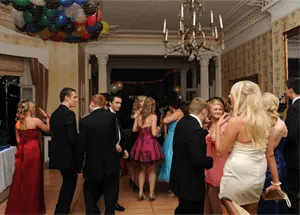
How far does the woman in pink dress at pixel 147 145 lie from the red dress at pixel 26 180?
1396mm

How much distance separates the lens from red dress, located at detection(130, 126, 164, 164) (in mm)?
4688

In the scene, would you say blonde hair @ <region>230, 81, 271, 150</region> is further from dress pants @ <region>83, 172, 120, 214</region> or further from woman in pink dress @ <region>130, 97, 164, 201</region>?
woman in pink dress @ <region>130, 97, 164, 201</region>

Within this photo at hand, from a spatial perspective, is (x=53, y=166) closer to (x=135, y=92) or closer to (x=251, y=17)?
(x=251, y=17)

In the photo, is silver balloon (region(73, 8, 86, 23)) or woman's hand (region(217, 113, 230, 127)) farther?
silver balloon (region(73, 8, 86, 23))

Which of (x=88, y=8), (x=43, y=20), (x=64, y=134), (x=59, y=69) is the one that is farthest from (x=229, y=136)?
(x=59, y=69)

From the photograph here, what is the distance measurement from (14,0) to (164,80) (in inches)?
534

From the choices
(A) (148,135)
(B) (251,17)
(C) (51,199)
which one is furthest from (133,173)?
(B) (251,17)

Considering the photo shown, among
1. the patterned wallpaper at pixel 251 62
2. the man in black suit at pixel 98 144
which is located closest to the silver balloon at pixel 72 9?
the man in black suit at pixel 98 144

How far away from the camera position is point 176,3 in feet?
22.5

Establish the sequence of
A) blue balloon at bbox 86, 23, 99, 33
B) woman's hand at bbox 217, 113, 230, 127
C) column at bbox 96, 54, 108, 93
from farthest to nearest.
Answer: column at bbox 96, 54, 108, 93, blue balloon at bbox 86, 23, 99, 33, woman's hand at bbox 217, 113, 230, 127

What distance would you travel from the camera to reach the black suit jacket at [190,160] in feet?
8.92

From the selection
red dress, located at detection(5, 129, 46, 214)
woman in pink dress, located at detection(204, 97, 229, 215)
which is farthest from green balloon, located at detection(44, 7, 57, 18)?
woman in pink dress, located at detection(204, 97, 229, 215)

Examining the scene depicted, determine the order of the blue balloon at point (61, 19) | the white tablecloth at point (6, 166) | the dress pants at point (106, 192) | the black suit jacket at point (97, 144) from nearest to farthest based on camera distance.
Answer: the black suit jacket at point (97, 144), the dress pants at point (106, 192), the blue balloon at point (61, 19), the white tablecloth at point (6, 166)

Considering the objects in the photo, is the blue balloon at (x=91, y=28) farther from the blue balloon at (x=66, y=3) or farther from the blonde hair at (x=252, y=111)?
the blonde hair at (x=252, y=111)
